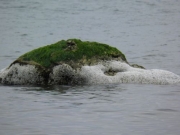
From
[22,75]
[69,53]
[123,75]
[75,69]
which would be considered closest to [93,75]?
[75,69]

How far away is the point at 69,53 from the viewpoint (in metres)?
17.3

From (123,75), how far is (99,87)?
3.70 feet

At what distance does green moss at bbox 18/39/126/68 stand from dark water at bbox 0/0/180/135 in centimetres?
100

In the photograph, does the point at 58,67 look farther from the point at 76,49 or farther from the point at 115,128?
the point at 115,128

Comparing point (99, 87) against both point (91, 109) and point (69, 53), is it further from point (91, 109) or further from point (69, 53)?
point (91, 109)

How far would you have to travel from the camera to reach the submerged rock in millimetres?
17016

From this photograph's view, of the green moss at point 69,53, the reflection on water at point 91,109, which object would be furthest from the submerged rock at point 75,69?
the reflection on water at point 91,109

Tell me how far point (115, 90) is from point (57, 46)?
288cm

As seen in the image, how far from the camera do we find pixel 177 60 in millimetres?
23953

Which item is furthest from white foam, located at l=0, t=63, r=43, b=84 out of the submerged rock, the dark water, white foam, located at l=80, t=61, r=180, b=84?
white foam, located at l=80, t=61, r=180, b=84

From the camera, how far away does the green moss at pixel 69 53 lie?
17203 millimetres

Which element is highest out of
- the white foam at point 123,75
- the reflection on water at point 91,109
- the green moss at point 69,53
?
the green moss at point 69,53

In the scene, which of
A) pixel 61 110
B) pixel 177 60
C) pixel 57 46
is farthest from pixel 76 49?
pixel 177 60

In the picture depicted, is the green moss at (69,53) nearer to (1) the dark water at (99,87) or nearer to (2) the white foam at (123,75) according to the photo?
(2) the white foam at (123,75)
